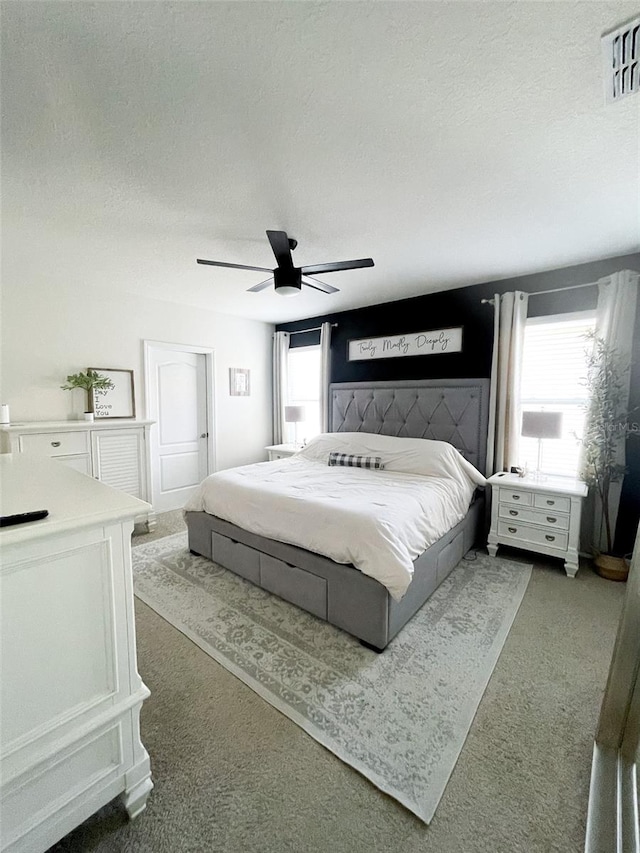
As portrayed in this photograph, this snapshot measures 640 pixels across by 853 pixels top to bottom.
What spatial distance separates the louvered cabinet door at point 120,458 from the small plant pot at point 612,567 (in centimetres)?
429

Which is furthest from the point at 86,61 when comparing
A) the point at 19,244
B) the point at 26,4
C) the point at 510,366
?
the point at 510,366

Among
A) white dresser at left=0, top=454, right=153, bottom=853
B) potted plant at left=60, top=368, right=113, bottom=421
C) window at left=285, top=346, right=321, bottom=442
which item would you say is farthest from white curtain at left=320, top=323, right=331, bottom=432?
white dresser at left=0, top=454, right=153, bottom=853

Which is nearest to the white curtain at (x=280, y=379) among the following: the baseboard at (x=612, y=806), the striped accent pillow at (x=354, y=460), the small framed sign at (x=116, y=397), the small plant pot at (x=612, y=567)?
the striped accent pillow at (x=354, y=460)

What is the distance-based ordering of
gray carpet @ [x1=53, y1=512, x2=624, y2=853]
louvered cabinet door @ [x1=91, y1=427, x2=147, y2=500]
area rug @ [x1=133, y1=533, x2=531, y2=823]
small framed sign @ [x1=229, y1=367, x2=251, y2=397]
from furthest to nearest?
1. small framed sign @ [x1=229, y1=367, x2=251, y2=397]
2. louvered cabinet door @ [x1=91, y1=427, x2=147, y2=500]
3. area rug @ [x1=133, y1=533, x2=531, y2=823]
4. gray carpet @ [x1=53, y1=512, x2=624, y2=853]

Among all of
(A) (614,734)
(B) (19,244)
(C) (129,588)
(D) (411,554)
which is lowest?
(A) (614,734)

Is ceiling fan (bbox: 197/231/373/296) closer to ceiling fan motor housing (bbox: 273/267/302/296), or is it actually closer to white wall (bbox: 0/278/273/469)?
ceiling fan motor housing (bbox: 273/267/302/296)

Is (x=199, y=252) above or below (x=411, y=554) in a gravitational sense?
above

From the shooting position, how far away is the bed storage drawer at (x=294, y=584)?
2152mm

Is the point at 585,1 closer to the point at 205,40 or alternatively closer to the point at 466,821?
the point at 205,40

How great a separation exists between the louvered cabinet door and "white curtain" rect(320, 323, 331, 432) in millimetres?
2330

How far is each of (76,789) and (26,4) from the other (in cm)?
239

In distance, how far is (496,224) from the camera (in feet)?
7.77

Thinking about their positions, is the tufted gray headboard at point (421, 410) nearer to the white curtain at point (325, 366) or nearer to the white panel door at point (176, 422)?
the white curtain at point (325, 366)

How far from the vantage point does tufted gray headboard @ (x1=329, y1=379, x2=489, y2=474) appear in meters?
3.58
